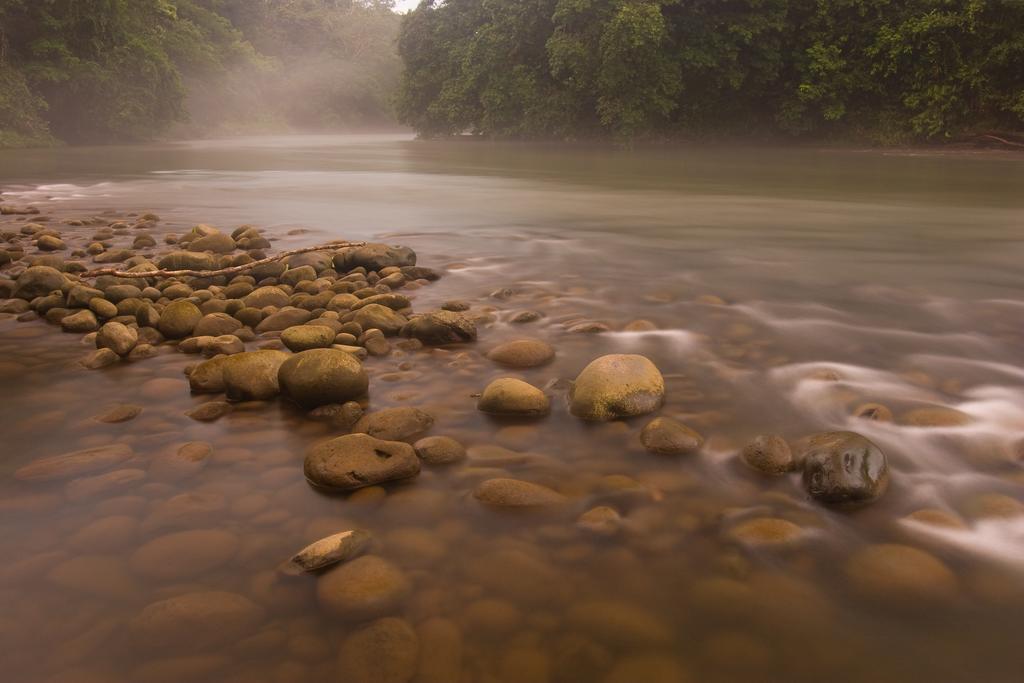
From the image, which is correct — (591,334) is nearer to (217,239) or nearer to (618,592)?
(618,592)

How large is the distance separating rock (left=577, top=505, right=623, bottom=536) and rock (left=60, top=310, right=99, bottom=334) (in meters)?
3.18

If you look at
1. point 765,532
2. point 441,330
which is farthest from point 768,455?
point 441,330

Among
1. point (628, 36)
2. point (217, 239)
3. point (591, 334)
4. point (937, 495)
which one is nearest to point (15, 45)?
point (628, 36)

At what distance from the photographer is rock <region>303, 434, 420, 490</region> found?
2059 millimetres

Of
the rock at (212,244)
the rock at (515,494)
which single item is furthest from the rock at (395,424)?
the rock at (212,244)

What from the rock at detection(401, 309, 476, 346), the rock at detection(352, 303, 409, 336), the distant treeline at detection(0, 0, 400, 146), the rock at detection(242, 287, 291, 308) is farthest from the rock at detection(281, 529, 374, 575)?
the distant treeline at detection(0, 0, 400, 146)

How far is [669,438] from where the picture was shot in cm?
231

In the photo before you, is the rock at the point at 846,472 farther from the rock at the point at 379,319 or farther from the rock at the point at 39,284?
the rock at the point at 39,284

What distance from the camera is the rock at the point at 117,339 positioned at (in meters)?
3.21

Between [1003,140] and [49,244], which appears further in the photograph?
[1003,140]

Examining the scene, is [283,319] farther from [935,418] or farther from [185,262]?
[935,418]

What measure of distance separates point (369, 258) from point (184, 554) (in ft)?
11.4

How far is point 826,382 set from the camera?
2.83m

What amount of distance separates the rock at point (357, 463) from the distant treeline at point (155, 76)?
3094 centimetres
